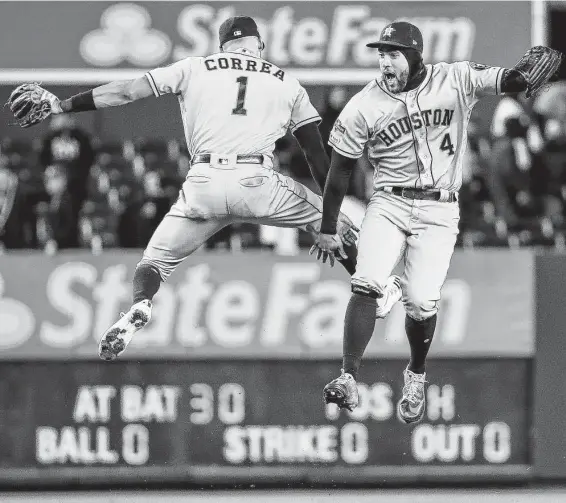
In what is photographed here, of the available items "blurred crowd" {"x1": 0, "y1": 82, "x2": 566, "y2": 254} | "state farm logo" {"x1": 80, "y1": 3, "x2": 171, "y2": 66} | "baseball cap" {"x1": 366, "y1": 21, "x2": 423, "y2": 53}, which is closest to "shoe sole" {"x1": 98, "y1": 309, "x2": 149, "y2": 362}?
"baseball cap" {"x1": 366, "y1": 21, "x2": 423, "y2": 53}

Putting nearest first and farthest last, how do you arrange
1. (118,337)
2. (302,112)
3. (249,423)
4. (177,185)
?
(118,337), (302,112), (249,423), (177,185)

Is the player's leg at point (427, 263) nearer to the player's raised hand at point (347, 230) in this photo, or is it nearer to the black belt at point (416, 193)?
the black belt at point (416, 193)

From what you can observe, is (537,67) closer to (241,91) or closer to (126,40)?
(241,91)

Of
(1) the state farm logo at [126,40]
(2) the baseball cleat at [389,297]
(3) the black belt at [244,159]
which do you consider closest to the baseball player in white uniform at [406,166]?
(2) the baseball cleat at [389,297]

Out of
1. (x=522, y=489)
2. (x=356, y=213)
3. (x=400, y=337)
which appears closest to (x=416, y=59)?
(x=356, y=213)


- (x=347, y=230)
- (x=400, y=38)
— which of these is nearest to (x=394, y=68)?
(x=400, y=38)

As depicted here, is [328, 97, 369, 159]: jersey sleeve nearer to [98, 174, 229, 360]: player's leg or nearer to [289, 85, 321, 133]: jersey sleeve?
[289, 85, 321, 133]: jersey sleeve
